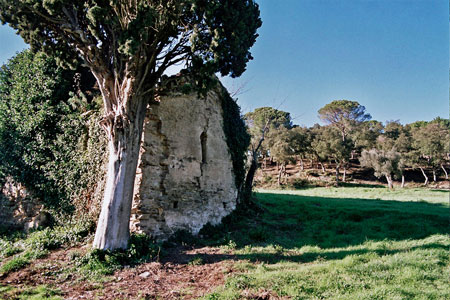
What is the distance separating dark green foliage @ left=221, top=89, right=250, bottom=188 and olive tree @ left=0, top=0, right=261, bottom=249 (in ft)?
13.1

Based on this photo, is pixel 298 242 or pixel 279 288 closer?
pixel 279 288

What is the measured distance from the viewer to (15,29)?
7.31 metres

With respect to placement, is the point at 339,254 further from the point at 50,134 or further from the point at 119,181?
the point at 50,134

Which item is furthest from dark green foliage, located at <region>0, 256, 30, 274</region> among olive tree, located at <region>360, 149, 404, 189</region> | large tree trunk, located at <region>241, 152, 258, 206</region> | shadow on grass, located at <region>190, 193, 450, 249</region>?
olive tree, located at <region>360, 149, 404, 189</region>

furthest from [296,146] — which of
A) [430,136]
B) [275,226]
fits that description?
[275,226]

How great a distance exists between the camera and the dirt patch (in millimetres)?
4664

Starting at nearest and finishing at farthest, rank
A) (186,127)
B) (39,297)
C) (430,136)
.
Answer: (39,297) < (186,127) < (430,136)

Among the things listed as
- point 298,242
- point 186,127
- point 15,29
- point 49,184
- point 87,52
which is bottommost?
point 298,242

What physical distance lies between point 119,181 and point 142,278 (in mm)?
2474

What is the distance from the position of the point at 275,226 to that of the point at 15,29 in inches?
424

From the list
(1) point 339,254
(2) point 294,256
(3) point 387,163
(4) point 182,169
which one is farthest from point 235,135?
(3) point 387,163

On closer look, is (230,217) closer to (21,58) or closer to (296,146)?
(21,58)

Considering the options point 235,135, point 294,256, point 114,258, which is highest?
point 235,135

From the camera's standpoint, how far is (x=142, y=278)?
535 cm
